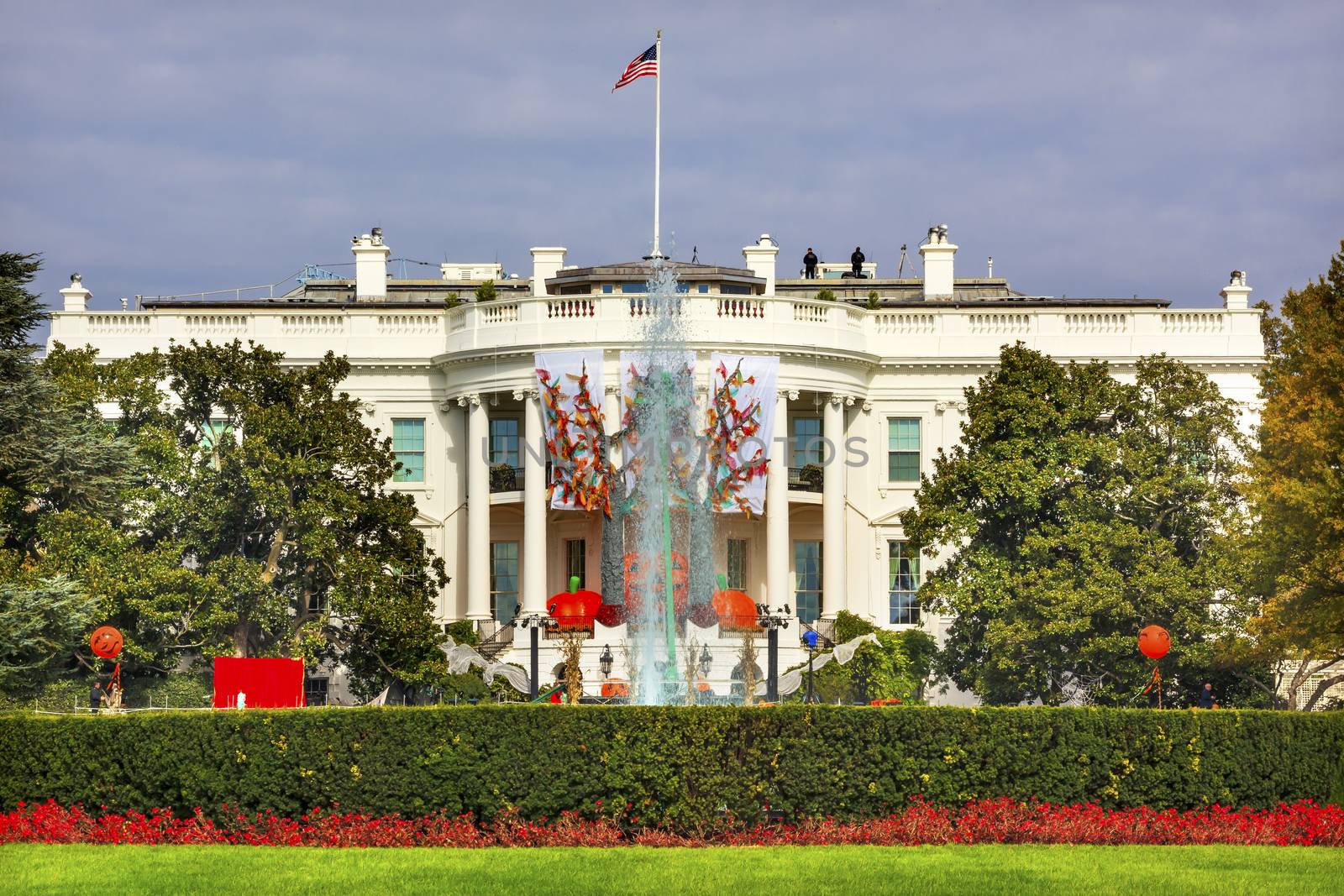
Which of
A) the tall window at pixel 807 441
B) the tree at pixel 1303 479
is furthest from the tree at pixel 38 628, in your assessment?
the tree at pixel 1303 479

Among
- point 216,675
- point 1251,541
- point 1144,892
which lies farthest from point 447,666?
point 1144,892

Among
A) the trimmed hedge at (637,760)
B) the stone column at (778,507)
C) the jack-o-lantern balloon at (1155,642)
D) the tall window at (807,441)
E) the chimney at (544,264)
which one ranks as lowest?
the trimmed hedge at (637,760)

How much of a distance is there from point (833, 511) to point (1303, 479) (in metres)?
17.5

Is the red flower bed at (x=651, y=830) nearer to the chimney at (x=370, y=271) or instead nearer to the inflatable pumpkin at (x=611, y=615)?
the inflatable pumpkin at (x=611, y=615)

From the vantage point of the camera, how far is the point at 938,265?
65125mm

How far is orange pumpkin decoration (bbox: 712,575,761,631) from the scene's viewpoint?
5341 cm

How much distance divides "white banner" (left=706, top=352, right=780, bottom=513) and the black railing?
3400 millimetres

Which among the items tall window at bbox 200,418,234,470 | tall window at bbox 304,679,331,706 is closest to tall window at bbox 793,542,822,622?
tall window at bbox 304,679,331,706

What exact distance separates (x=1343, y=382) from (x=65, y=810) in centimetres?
2436

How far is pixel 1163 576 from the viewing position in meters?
46.9

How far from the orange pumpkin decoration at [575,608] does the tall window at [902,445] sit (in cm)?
968

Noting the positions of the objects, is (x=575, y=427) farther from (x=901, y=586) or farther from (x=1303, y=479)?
(x=1303, y=479)

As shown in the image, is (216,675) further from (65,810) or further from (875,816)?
(875,816)

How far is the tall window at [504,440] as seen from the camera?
59969 mm
